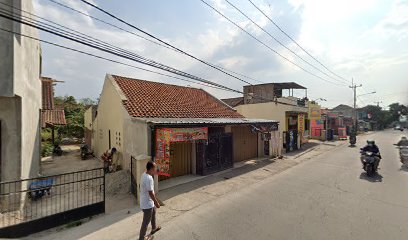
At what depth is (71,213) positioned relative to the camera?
629cm

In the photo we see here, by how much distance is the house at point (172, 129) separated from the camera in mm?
8906

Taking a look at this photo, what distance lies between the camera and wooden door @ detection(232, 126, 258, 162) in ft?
47.9

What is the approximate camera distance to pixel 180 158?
11008 mm

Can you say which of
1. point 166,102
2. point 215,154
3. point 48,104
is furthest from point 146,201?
point 48,104

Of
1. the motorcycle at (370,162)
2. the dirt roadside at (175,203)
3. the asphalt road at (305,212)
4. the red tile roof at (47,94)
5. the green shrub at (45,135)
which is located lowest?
the dirt roadside at (175,203)

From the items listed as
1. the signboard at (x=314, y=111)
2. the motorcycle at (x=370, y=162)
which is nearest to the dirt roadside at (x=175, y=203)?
the motorcycle at (x=370, y=162)

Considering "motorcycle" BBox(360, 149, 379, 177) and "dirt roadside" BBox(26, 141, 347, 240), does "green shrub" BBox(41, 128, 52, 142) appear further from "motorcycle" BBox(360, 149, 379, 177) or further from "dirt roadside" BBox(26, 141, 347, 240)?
"motorcycle" BBox(360, 149, 379, 177)

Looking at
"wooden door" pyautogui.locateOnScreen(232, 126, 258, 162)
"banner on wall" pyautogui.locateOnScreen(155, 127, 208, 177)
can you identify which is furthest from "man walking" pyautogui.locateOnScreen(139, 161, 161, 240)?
"wooden door" pyautogui.locateOnScreen(232, 126, 258, 162)

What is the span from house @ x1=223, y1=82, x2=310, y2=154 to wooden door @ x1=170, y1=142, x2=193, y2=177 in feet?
26.4

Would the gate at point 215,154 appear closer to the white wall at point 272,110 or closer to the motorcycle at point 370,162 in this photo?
the motorcycle at point 370,162

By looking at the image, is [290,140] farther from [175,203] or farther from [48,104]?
[48,104]

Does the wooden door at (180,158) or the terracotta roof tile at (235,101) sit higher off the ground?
the terracotta roof tile at (235,101)

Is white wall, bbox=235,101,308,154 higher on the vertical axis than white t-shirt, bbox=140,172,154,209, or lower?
higher

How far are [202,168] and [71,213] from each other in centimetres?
597
